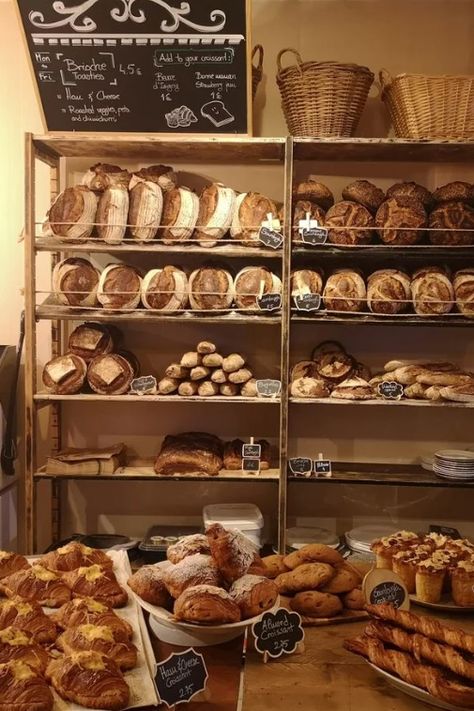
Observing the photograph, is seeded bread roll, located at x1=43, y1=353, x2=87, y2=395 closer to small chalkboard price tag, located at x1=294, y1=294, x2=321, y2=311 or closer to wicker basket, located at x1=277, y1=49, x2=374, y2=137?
small chalkboard price tag, located at x1=294, y1=294, x2=321, y2=311

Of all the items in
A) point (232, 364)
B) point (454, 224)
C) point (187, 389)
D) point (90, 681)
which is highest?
point (454, 224)

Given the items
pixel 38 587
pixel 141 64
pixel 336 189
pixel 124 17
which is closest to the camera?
pixel 38 587

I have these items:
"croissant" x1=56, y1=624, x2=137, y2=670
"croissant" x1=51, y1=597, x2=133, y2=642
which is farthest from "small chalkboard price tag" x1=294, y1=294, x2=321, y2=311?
"croissant" x1=56, y1=624, x2=137, y2=670

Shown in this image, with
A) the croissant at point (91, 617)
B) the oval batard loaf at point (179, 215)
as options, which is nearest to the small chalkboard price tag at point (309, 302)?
the oval batard loaf at point (179, 215)

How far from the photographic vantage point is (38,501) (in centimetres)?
356

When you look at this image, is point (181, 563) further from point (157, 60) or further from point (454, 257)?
point (157, 60)

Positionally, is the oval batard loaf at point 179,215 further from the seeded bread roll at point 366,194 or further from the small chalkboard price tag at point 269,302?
the seeded bread roll at point 366,194

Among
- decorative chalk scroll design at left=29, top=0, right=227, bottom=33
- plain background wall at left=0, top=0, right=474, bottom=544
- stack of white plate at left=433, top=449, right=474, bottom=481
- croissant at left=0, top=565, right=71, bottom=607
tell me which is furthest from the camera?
plain background wall at left=0, top=0, right=474, bottom=544

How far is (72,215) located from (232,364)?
3.08ft

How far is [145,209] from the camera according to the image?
3053 mm

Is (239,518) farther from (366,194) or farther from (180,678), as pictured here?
(180,678)

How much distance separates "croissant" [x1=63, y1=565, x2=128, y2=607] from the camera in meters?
1.74

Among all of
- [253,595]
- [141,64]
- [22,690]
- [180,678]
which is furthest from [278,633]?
[141,64]

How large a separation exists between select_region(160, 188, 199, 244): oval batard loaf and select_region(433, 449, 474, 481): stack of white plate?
149cm
